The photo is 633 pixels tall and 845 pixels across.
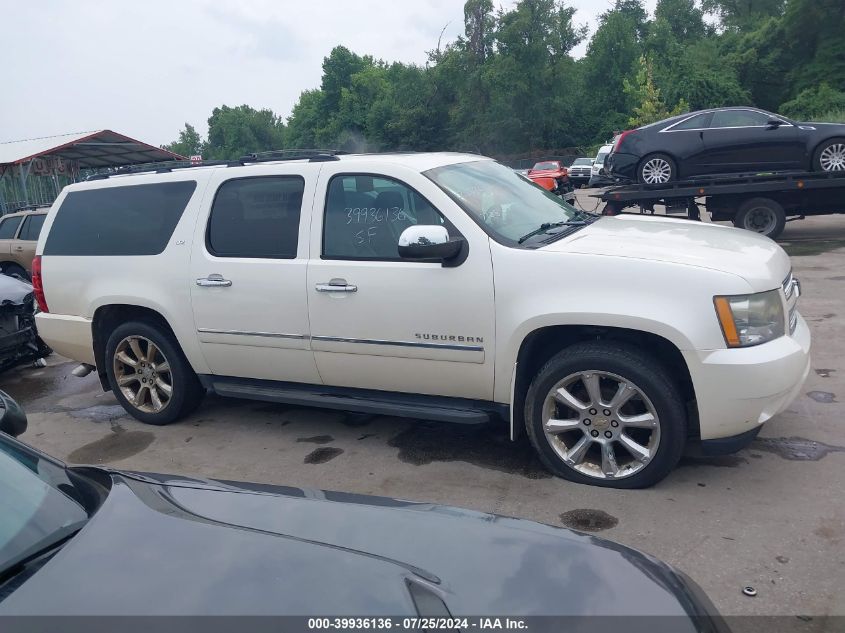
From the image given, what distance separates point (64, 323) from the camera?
575cm

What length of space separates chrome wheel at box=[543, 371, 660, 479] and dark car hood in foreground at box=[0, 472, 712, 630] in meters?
1.80

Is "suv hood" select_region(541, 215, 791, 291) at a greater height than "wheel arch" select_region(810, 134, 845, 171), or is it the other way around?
"wheel arch" select_region(810, 134, 845, 171)

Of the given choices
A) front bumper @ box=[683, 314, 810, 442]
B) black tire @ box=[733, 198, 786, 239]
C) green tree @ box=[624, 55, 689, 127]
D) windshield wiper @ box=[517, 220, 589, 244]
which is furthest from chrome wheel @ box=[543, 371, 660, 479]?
green tree @ box=[624, 55, 689, 127]

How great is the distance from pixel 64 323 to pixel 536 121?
55983 millimetres

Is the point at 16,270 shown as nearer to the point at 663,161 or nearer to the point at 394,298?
the point at 394,298

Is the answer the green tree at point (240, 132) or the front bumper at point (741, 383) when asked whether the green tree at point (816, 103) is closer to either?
the front bumper at point (741, 383)

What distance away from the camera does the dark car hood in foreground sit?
1742mm

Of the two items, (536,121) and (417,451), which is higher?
(536,121)

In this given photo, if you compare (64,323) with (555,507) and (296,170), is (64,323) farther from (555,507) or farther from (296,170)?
(555,507)

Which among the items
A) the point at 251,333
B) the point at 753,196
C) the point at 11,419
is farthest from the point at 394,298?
the point at 753,196

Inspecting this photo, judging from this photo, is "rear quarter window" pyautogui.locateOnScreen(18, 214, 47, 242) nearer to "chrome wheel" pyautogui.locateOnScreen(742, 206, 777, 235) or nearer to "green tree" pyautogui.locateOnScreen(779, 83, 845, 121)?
"chrome wheel" pyautogui.locateOnScreen(742, 206, 777, 235)

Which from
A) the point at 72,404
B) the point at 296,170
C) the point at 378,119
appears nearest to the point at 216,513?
→ the point at 296,170

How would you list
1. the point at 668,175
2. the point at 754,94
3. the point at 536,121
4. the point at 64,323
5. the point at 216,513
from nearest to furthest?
the point at 216,513 < the point at 64,323 < the point at 668,175 < the point at 754,94 < the point at 536,121

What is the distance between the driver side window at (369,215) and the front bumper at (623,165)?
8806mm
